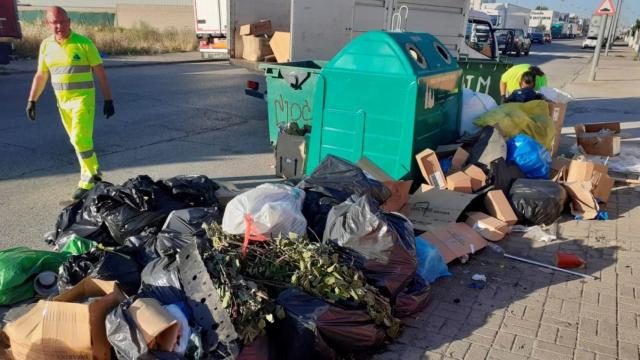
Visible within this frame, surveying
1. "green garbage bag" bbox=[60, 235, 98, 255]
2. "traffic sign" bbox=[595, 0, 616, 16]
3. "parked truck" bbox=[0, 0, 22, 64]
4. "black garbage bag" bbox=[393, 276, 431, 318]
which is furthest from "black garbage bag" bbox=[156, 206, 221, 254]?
"traffic sign" bbox=[595, 0, 616, 16]

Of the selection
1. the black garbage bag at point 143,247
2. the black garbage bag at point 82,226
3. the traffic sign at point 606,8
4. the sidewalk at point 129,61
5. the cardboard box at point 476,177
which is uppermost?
the traffic sign at point 606,8

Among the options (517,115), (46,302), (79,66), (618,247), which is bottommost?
(618,247)

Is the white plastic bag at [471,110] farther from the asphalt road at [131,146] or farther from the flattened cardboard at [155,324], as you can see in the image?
the flattened cardboard at [155,324]

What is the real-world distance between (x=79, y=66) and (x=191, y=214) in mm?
2381

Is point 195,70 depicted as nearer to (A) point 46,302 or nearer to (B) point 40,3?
(A) point 46,302

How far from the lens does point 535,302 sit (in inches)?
136

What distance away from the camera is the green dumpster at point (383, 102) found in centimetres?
470

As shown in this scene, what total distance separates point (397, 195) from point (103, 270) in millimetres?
2400

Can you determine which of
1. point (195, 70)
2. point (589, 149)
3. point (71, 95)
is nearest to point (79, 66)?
point (71, 95)

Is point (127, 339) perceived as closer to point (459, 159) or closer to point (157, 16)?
point (459, 159)

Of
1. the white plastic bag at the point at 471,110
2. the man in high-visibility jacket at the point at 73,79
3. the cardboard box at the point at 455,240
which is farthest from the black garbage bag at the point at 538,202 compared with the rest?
the man in high-visibility jacket at the point at 73,79

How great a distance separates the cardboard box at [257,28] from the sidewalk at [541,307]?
6.29 m

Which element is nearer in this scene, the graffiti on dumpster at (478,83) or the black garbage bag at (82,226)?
the black garbage bag at (82,226)

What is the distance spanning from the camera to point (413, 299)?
321cm
